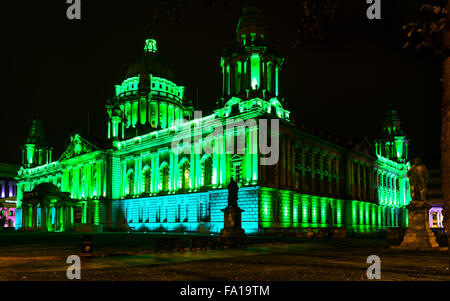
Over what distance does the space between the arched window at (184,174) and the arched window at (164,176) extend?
369 cm

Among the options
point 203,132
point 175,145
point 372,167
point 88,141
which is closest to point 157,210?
point 175,145

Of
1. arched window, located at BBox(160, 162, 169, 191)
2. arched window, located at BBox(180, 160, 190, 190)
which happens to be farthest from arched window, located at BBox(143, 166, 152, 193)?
arched window, located at BBox(180, 160, 190, 190)

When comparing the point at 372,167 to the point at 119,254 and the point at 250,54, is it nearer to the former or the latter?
the point at 250,54

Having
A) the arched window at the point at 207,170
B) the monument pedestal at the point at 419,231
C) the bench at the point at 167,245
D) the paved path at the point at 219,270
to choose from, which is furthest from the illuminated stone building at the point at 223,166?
the monument pedestal at the point at 419,231

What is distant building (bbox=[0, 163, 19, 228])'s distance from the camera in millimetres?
115125

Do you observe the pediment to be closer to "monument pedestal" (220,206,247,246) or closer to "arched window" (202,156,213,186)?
"arched window" (202,156,213,186)

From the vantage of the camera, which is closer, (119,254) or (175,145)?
(119,254)

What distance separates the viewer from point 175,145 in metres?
62.9

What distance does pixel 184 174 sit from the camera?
61844 millimetres

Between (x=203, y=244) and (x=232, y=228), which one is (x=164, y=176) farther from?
(x=203, y=244)

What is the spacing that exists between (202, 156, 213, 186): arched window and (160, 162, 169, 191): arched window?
8.65 metres

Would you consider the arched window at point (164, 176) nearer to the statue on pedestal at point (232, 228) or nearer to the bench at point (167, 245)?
the statue on pedestal at point (232, 228)

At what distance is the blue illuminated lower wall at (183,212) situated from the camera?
4969 centimetres
